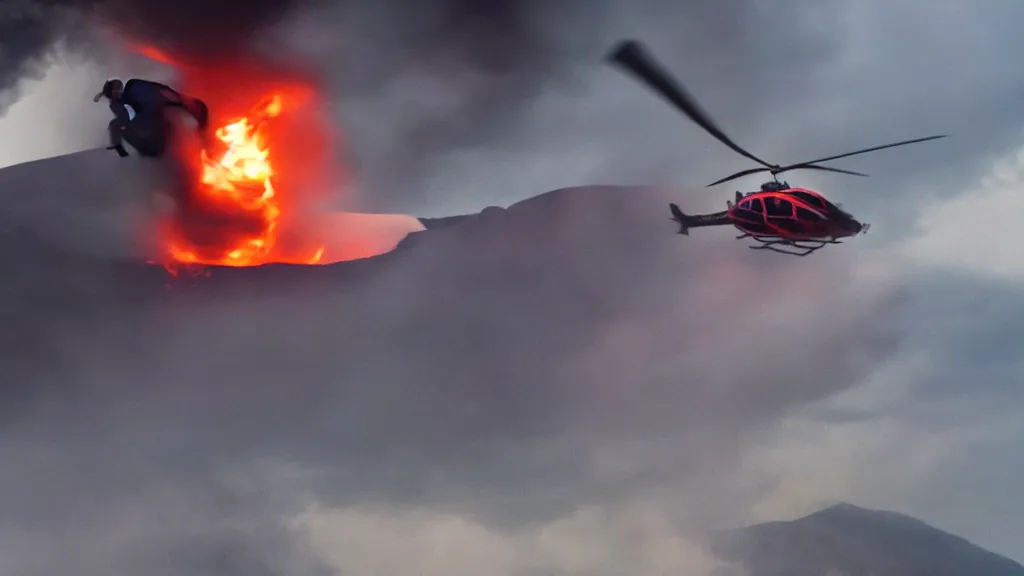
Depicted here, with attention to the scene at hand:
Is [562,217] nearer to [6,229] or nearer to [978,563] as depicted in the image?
[6,229]

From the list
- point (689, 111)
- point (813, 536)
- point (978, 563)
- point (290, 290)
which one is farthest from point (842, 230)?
point (978, 563)

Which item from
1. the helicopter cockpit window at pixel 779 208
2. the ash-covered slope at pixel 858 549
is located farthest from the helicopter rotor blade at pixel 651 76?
the ash-covered slope at pixel 858 549

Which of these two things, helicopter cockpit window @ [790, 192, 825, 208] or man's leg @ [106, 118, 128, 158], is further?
man's leg @ [106, 118, 128, 158]

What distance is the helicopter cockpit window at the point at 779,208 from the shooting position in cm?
1509

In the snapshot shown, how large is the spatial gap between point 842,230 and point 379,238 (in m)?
14.5

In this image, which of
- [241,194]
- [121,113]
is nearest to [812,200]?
[241,194]

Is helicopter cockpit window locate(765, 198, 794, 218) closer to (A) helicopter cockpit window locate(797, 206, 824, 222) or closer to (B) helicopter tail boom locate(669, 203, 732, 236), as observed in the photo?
(A) helicopter cockpit window locate(797, 206, 824, 222)

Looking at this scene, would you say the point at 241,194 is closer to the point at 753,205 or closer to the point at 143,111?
the point at 143,111

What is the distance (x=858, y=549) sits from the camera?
15125cm

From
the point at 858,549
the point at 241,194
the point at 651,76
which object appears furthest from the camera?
the point at 858,549

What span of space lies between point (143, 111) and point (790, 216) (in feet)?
45.5

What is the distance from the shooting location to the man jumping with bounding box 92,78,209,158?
15922mm

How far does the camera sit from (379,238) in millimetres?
24953

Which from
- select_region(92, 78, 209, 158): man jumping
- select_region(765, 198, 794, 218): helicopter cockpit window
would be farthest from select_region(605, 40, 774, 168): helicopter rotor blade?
select_region(92, 78, 209, 158): man jumping
